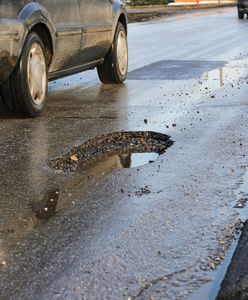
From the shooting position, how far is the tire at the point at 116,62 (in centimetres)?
932

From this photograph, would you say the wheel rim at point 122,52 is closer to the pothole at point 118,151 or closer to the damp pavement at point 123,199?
the damp pavement at point 123,199

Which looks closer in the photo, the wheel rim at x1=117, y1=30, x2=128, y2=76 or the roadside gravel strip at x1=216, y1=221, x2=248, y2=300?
the roadside gravel strip at x1=216, y1=221, x2=248, y2=300

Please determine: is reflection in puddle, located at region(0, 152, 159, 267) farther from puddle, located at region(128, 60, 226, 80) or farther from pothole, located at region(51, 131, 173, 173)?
puddle, located at region(128, 60, 226, 80)

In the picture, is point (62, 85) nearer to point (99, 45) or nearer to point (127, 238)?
point (99, 45)

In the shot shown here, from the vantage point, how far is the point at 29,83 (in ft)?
22.8

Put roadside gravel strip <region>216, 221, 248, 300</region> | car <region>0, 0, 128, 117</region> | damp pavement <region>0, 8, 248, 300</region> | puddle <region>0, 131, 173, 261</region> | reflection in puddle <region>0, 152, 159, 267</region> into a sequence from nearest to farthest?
1. roadside gravel strip <region>216, 221, 248, 300</region>
2. damp pavement <region>0, 8, 248, 300</region>
3. reflection in puddle <region>0, 152, 159, 267</region>
4. puddle <region>0, 131, 173, 261</region>
5. car <region>0, 0, 128, 117</region>

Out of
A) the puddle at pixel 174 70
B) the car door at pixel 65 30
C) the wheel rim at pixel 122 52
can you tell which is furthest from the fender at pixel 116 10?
the car door at pixel 65 30

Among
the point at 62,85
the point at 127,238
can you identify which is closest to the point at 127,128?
the point at 127,238

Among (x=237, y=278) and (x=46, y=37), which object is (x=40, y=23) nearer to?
(x=46, y=37)

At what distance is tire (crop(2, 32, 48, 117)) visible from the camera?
677 cm

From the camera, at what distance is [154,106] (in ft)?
25.3

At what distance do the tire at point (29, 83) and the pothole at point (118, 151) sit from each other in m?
1.13

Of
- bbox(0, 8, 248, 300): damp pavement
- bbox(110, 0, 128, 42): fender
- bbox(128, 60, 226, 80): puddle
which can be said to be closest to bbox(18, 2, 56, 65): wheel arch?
bbox(0, 8, 248, 300): damp pavement


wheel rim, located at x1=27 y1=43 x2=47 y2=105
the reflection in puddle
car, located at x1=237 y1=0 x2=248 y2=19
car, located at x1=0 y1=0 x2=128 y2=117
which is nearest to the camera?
the reflection in puddle
